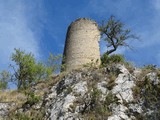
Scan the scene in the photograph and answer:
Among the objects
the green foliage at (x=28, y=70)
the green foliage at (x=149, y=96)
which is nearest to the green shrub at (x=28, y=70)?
the green foliage at (x=28, y=70)

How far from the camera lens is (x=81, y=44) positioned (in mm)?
34094

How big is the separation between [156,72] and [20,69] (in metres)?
16.2

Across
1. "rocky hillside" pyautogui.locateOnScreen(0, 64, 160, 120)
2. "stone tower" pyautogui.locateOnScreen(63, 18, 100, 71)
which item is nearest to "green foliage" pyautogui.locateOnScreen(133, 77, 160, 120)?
"rocky hillside" pyautogui.locateOnScreen(0, 64, 160, 120)

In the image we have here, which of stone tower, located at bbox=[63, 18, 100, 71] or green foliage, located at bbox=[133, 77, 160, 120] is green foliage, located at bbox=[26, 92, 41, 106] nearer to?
green foliage, located at bbox=[133, 77, 160, 120]

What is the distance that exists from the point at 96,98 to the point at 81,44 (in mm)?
14355

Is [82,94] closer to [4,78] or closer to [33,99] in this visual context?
[33,99]

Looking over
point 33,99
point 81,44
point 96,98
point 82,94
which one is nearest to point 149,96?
point 96,98

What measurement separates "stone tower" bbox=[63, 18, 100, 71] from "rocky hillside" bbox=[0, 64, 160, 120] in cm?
870

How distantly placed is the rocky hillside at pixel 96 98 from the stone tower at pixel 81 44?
28.5 ft

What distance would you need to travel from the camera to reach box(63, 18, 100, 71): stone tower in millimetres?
33375

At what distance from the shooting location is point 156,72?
20.8 m

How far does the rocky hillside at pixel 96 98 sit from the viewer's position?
62.0ft

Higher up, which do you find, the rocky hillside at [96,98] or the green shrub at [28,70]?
the green shrub at [28,70]

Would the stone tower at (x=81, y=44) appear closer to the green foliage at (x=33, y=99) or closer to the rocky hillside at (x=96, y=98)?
the rocky hillside at (x=96, y=98)
